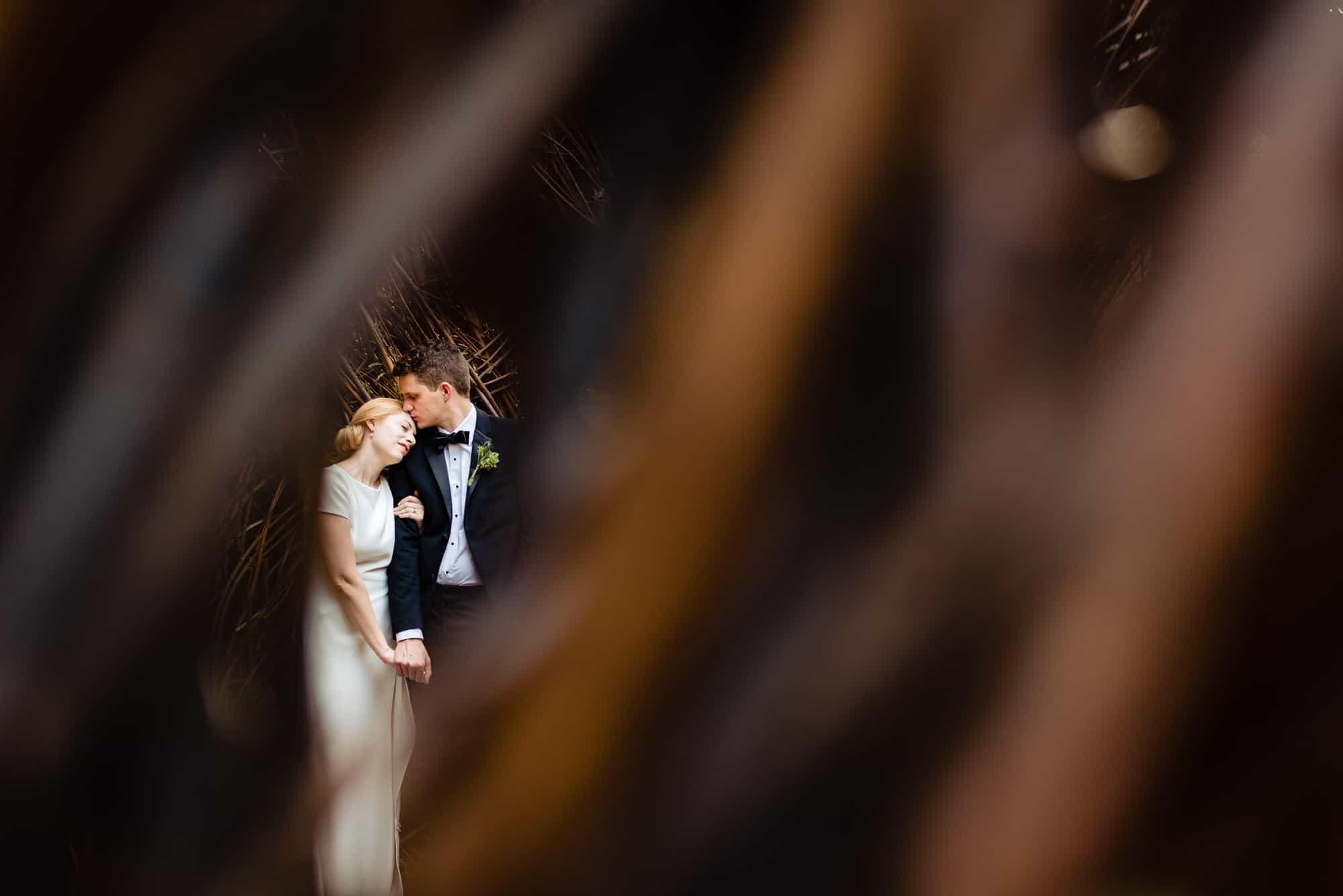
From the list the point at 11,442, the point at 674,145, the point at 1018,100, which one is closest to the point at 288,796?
the point at 11,442

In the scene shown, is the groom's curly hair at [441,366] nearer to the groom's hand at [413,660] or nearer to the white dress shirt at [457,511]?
the white dress shirt at [457,511]

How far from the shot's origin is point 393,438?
1.87 ft

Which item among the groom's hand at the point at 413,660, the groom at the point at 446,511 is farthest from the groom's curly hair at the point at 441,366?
the groom's hand at the point at 413,660

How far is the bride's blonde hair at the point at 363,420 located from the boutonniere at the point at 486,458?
0.16 feet

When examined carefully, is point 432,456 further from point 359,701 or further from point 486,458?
point 359,701

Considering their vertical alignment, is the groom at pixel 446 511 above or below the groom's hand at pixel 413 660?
above

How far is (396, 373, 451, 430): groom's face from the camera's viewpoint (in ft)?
1.87

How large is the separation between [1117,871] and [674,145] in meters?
0.47

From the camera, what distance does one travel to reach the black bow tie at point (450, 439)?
1.87 ft

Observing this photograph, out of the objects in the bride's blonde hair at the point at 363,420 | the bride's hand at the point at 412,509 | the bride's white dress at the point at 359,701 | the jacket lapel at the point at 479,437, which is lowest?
the bride's white dress at the point at 359,701

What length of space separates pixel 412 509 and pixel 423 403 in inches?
2.3

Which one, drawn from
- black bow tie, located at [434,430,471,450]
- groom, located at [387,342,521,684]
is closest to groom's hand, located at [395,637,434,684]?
groom, located at [387,342,521,684]

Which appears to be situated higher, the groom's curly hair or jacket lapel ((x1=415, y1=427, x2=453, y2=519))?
the groom's curly hair

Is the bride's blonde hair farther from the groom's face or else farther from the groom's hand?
the groom's hand
